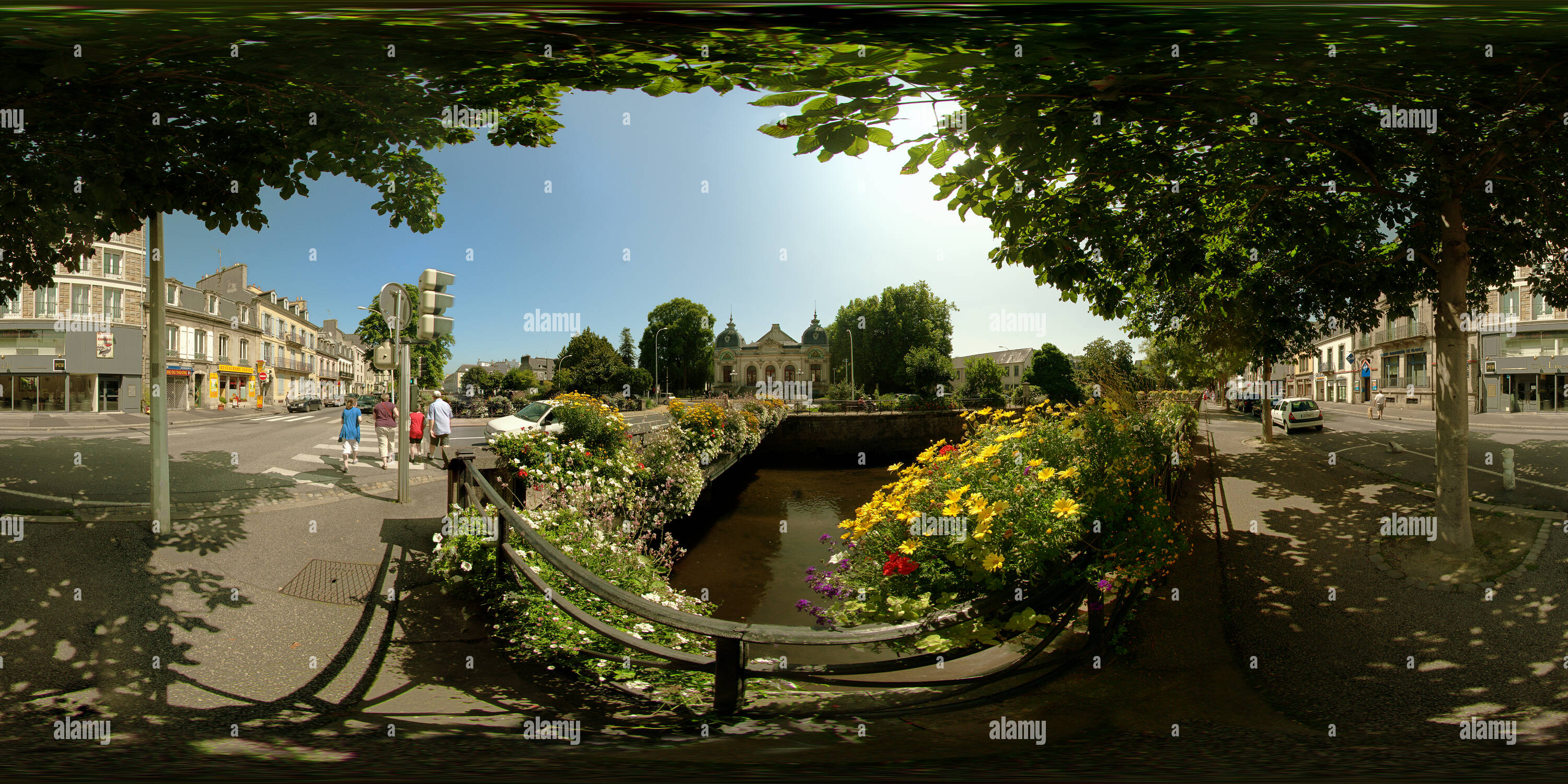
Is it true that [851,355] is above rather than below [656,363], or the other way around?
above

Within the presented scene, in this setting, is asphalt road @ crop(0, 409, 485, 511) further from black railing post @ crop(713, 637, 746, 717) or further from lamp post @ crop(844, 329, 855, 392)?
lamp post @ crop(844, 329, 855, 392)

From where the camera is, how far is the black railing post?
1.31 meters

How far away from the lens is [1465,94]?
158 centimetres

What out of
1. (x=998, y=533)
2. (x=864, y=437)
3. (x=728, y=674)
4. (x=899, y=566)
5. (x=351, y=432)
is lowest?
(x=864, y=437)

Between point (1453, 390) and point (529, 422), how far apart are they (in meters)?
5.24

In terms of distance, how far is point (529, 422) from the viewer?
4.04 metres

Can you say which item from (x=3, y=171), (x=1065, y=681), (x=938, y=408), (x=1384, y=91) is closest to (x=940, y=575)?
(x=1065, y=681)

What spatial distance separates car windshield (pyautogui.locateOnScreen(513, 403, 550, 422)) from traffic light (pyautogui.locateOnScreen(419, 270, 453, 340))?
7.34 feet

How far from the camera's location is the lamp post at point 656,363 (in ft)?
7.03

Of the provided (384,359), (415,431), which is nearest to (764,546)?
(415,431)

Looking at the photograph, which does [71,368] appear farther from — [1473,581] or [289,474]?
[1473,581]

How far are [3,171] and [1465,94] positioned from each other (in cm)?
448

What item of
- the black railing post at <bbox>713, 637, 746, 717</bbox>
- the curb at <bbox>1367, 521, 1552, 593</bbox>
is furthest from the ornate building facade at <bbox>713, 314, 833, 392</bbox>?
the curb at <bbox>1367, 521, 1552, 593</bbox>

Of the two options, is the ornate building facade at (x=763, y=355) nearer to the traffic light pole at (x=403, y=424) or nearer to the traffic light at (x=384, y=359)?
the traffic light pole at (x=403, y=424)
